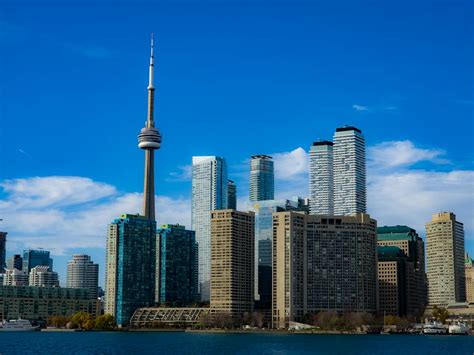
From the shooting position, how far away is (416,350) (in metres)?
159

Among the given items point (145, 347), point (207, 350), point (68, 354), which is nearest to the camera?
point (68, 354)

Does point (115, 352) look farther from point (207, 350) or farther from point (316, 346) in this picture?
point (316, 346)

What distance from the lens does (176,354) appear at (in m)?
140

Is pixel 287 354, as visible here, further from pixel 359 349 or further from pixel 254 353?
pixel 359 349

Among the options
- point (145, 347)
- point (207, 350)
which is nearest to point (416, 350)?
point (207, 350)

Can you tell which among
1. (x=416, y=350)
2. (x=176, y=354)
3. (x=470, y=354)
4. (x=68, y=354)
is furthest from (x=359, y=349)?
(x=68, y=354)

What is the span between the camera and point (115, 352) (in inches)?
5743

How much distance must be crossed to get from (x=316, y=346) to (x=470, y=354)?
3663cm

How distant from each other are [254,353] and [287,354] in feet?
18.3

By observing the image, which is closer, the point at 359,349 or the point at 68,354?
the point at 68,354

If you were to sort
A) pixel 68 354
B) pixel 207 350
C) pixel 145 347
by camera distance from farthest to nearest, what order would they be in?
pixel 145 347 < pixel 207 350 < pixel 68 354

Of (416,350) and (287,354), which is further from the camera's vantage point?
(416,350)

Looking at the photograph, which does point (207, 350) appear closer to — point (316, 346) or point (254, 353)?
point (254, 353)

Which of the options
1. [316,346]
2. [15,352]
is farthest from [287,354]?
[15,352]
